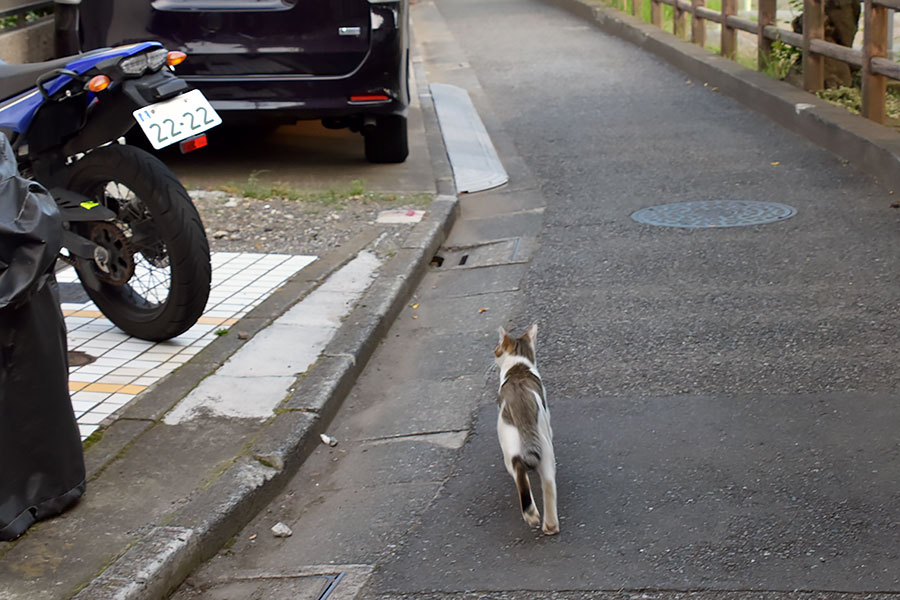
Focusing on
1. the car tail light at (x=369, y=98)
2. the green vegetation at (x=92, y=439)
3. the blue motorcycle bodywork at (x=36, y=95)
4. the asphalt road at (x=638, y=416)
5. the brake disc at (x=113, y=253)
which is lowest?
the asphalt road at (x=638, y=416)

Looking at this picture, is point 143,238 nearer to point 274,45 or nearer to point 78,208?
point 78,208

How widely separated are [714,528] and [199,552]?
63.6 inches

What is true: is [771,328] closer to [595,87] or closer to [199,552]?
[199,552]

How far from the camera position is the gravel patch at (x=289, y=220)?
288 inches

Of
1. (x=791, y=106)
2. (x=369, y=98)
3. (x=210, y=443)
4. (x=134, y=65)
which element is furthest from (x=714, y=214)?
(x=210, y=443)

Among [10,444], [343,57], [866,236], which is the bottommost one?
[866,236]

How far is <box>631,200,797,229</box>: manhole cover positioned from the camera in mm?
7559

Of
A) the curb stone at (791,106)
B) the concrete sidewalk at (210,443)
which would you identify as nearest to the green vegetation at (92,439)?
the concrete sidewalk at (210,443)

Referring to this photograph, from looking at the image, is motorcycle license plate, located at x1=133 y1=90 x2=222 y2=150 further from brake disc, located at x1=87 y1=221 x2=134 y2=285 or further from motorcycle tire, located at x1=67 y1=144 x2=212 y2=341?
brake disc, located at x1=87 y1=221 x2=134 y2=285

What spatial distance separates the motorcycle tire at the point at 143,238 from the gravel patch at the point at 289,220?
1637 mm

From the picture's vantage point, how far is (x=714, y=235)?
724 cm

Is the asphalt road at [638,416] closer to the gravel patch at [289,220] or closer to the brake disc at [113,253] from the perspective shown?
the gravel patch at [289,220]

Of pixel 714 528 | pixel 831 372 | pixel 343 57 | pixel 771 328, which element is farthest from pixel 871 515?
pixel 343 57

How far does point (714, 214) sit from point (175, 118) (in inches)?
161
